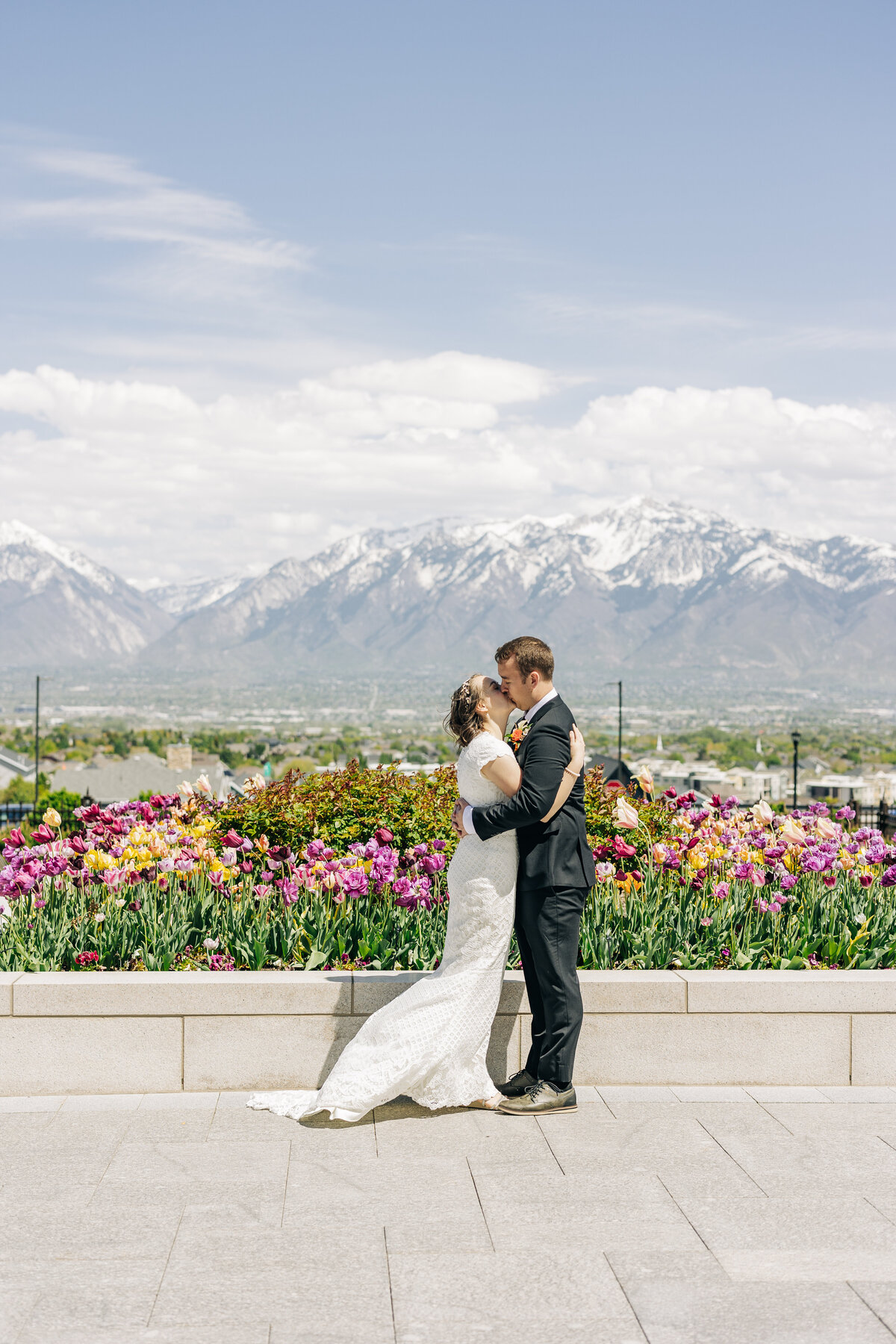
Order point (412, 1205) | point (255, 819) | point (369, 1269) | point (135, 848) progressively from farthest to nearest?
point (255, 819) → point (135, 848) → point (412, 1205) → point (369, 1269)

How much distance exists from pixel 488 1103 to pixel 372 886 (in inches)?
61.7

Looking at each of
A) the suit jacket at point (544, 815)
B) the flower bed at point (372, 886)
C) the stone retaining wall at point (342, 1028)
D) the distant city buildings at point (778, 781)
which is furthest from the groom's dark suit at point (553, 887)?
the distant city buildings at point (778, 781)

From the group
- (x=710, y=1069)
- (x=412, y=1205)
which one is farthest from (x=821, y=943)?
(x=412, y=1205)

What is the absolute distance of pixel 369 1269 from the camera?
3.49 m

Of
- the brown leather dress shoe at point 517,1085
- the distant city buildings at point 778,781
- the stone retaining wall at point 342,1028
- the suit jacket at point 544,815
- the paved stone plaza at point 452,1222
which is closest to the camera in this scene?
the paved stone plaza at point 452,1222

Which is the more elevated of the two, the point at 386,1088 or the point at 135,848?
the point at 135,848

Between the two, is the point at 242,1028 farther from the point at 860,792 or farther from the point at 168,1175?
the point at 860,792

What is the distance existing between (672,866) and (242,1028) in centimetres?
264

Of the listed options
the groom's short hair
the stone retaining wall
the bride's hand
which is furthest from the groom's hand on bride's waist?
the stone retaining wall

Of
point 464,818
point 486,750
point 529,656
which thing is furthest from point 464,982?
point 529,656

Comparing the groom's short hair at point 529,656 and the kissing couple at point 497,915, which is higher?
the groom's short hair at point 529,656

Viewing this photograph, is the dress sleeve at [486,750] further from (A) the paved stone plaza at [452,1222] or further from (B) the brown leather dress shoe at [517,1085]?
(A) the paved stone plaza at [452,1222]

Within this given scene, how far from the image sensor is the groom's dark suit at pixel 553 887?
4816 millimetres

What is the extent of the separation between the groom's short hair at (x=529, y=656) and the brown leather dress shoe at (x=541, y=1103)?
1.69 meters
